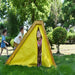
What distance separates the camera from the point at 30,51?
23.5 ft

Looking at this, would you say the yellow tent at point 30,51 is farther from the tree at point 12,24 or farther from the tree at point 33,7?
the tree at point 12,24

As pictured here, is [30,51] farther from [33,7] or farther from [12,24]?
[12,24]

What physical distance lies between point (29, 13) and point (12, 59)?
74.1 feet

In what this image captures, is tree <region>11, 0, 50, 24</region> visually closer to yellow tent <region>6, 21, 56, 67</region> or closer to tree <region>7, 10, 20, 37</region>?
tree <region>7, 10, 20, 37</region>

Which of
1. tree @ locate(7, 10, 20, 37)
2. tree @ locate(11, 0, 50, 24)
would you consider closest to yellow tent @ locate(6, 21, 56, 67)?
tree @ locate(11, 0, 50, 24)

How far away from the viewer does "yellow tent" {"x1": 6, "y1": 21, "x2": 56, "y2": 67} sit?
7.09m

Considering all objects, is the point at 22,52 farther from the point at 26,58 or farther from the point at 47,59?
the point at 47,59

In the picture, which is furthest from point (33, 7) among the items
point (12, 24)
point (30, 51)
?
point (30, 51)

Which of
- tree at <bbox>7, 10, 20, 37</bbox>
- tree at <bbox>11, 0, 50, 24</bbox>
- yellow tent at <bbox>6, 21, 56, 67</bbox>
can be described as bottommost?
yellow tent at <bbox>6, 21, 56, 67</bbox>

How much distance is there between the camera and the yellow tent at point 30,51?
23.3 feet

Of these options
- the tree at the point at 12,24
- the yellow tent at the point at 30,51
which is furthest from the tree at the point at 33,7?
the yellow tent at the point at 30,51

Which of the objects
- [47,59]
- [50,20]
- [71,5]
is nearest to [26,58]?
[47,59]

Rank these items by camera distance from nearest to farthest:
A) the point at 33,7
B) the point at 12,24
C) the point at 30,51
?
the point at 30,51 → the point at 33,7 → the point at 12,24

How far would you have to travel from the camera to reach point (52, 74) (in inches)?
213
